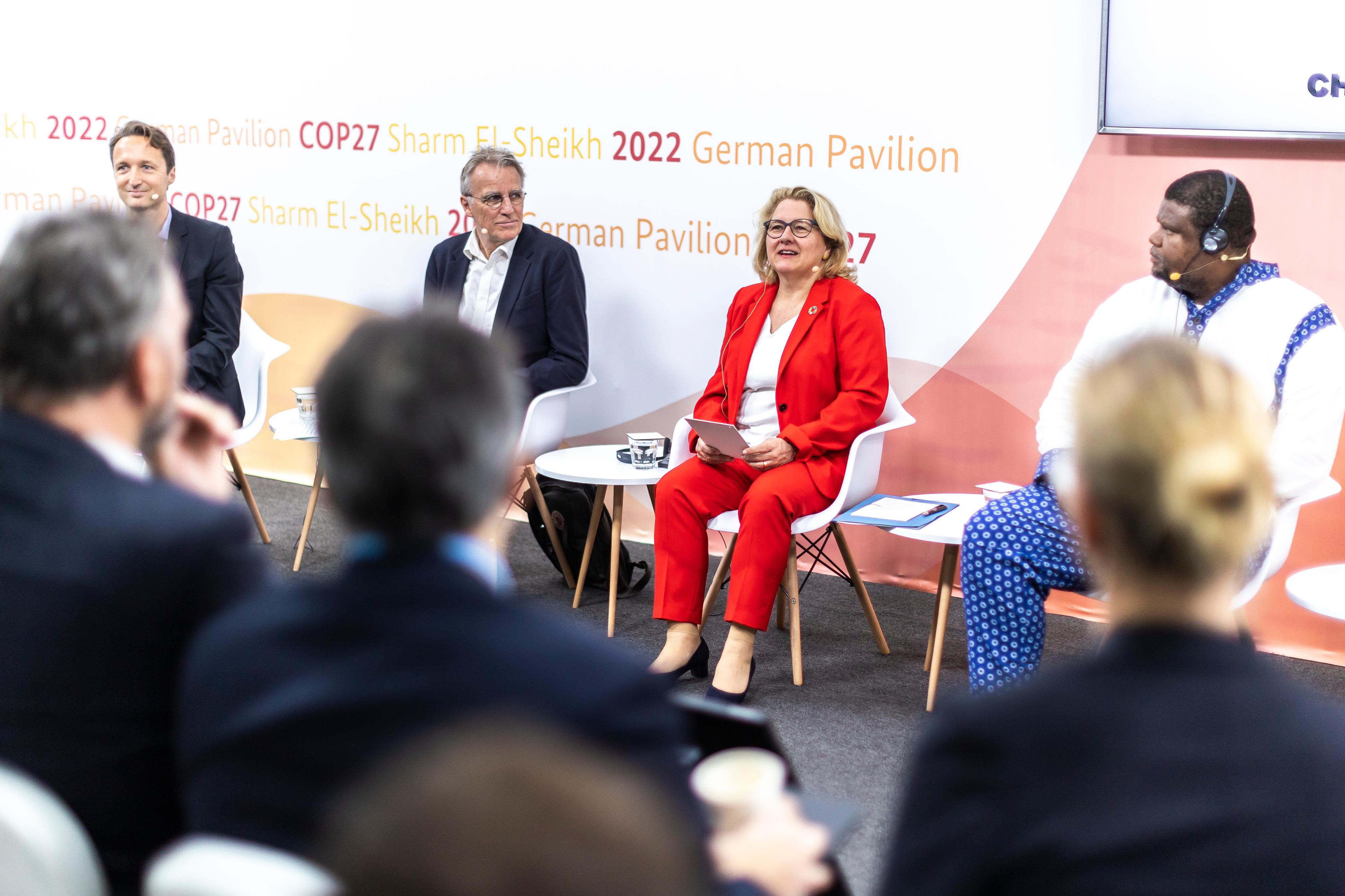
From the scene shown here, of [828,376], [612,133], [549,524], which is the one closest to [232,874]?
[828,376]

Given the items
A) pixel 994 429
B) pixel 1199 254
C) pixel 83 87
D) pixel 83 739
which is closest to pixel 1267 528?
pixel 1199 254

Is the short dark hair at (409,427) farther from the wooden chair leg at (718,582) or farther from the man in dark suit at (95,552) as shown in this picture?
the wooden chair leg at (718,582)

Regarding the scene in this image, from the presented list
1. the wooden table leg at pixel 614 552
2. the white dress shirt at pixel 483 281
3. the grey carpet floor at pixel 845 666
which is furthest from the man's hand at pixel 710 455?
the white dress shirt at pixel 483 281

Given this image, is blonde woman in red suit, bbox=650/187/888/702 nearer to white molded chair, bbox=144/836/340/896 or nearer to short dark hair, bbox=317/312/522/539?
short dark hair, bbox=317/312/522/539

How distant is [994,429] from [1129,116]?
106 cm

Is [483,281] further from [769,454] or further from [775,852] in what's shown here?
[775,852]

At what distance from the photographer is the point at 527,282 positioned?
4.45m

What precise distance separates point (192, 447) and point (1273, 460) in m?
2.35

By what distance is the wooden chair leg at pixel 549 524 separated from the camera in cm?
430

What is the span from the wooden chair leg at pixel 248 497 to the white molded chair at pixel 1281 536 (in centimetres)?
347

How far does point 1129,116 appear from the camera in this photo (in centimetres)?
377

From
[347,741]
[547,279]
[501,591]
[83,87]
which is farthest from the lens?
[83,87]

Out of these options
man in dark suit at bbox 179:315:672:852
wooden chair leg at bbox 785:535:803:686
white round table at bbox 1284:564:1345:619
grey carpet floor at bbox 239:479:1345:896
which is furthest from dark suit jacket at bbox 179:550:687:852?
wooden chair leg at bbox 785:535:803:686

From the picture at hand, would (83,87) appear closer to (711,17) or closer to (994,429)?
(711,17)
